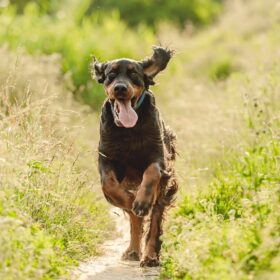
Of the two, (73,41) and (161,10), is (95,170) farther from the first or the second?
(161,10)

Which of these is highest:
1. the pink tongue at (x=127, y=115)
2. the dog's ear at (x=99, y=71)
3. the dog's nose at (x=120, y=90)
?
the dog's ear at (x=99, y=71)

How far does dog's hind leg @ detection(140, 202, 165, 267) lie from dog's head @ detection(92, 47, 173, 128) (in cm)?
78

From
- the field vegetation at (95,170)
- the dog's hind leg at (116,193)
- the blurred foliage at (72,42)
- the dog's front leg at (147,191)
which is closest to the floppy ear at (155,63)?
the field vegetation at (95,170)

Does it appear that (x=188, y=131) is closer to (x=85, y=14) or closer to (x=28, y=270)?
(x=28, y=270)

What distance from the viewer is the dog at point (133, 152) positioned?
262 inches

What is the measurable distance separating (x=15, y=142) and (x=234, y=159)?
2.99m

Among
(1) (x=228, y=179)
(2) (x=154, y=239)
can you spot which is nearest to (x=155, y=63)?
(1) (x=228, y=179)

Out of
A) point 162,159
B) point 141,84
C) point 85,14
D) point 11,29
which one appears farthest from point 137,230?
point 85,14

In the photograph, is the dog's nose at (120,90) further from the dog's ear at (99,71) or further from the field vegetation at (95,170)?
the dog's ear at (99,71)

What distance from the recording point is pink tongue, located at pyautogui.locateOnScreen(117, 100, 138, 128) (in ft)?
22.2

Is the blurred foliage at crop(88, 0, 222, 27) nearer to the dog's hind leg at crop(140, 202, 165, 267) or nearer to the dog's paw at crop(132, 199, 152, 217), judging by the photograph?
the dog's hind leg at crop(140, 202, 165, 267)

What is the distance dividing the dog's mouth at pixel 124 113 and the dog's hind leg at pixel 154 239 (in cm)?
75

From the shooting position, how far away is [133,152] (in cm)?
685

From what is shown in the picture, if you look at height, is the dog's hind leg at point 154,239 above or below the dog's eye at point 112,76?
below
